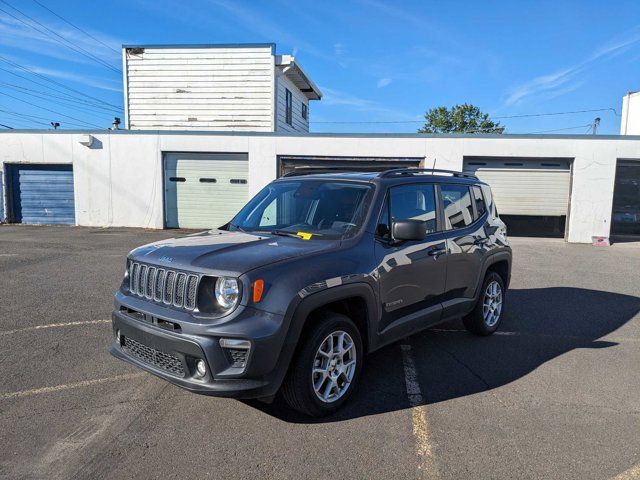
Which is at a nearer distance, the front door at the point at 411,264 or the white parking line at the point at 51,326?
the front door at the point at 411,264

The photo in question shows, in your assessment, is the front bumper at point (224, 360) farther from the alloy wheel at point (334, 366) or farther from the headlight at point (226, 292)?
the alloy wheel at point (334, 366)

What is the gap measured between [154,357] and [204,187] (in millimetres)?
13988

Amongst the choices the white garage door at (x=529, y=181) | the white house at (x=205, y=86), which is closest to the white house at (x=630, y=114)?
the white garage door at (x=529, y=181)

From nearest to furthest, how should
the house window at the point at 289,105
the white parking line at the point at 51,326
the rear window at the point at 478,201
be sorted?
the white parking line at the point at 51,326 → the rear window at the point at 478,201 → the house window at the point at 289,105

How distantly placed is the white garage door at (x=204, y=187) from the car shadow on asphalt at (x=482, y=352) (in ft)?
A: 37.7

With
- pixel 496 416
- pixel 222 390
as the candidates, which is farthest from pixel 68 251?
pixel 496 416

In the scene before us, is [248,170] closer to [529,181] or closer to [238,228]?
[529,181]

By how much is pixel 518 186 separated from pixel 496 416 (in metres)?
13.7

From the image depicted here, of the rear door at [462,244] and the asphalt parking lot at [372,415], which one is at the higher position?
the rear door at [462,244]

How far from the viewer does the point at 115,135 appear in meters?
16.5

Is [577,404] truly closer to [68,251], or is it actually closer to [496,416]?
[496,416]

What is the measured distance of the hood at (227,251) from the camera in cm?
310

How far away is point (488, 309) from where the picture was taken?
5.44 metres

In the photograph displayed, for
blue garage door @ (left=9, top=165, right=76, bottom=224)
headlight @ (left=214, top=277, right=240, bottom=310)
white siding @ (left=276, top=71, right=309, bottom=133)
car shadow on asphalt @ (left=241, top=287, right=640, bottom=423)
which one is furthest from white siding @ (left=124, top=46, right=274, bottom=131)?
headlight @ (left=214, top=277, right=240, bottom=310)
